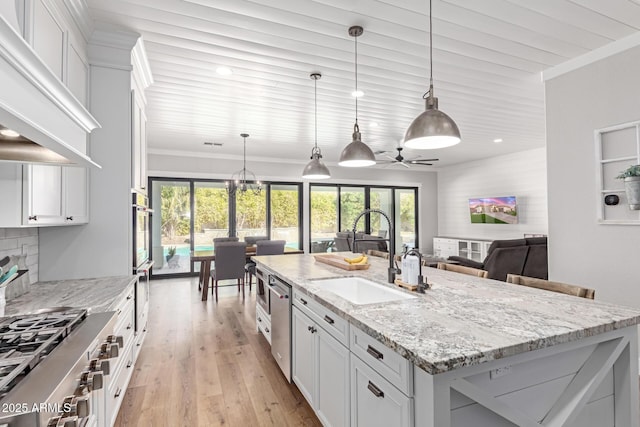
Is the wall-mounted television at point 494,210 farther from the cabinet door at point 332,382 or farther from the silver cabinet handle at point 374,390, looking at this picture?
the silver cabinet handle at point 374,390

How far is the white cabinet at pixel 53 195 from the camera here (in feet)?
5.46

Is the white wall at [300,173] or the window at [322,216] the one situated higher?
the white wall at [300,173]

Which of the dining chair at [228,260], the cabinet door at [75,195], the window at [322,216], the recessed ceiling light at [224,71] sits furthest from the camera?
the window at [322,216]

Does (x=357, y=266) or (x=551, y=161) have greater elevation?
(x=551, y=161)

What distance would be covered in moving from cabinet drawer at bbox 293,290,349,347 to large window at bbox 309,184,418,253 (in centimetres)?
516

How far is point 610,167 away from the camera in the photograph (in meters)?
2.67

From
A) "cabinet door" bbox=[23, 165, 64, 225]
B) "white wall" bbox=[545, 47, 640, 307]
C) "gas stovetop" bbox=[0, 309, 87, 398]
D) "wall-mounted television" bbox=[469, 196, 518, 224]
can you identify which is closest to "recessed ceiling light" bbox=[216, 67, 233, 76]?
"cabinet door" bbox=[23, 165, 64, 225]

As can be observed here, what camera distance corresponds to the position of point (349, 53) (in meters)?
2.68

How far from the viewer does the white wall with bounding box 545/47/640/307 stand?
2.55 meters

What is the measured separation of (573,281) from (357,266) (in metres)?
2.08

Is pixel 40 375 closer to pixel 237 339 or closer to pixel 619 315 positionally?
pixel 619 315

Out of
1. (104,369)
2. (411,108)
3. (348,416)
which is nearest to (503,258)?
(411,108)

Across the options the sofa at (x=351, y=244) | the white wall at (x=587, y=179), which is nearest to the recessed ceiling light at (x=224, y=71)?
the white wall at (x=587, y=179)

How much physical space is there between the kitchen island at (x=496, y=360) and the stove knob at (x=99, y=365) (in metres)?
1.00
